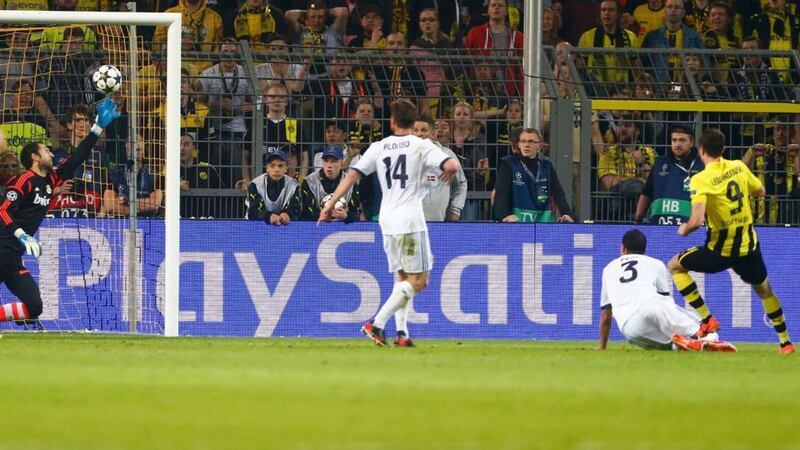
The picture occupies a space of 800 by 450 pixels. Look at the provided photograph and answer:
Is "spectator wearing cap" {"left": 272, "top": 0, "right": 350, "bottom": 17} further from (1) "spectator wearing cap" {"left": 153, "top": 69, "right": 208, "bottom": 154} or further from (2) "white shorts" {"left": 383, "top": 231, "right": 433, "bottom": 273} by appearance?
(2) "white shorts" {"left": 383, "top": 231, "right": 433, "bottom": 273}

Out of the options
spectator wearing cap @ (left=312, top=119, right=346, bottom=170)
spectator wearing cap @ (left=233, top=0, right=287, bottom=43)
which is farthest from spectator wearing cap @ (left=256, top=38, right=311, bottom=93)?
spectator wearing cap @ (left=233, top=0, right=287, bottom=43)

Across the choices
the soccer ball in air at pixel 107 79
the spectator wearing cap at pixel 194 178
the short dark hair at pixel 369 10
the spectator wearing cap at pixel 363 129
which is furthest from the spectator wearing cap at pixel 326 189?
the short dark hair at pixel 369 10

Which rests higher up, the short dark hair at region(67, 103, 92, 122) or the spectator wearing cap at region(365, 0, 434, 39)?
the spectator wearing cap at region(365, 0, 434, 39)

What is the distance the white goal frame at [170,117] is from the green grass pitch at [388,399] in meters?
2.82

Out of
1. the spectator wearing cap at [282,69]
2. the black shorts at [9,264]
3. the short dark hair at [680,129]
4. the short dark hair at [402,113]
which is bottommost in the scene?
the black shorts at [9,264]

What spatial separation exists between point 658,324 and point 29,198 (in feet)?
18.2

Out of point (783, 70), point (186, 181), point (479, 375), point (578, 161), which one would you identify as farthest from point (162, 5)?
point (479, 375)

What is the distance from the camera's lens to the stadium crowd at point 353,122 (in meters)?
16.3

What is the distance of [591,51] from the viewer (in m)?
17.7

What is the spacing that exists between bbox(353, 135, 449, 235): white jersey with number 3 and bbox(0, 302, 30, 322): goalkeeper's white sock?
3.39 m

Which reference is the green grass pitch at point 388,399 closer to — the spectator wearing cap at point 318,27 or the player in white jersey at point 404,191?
the player in white jersey at point 404,191

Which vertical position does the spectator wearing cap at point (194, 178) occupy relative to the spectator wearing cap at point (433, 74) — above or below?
below

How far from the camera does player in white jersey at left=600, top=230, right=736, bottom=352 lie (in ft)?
43.4

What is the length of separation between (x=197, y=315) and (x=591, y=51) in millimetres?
5014
